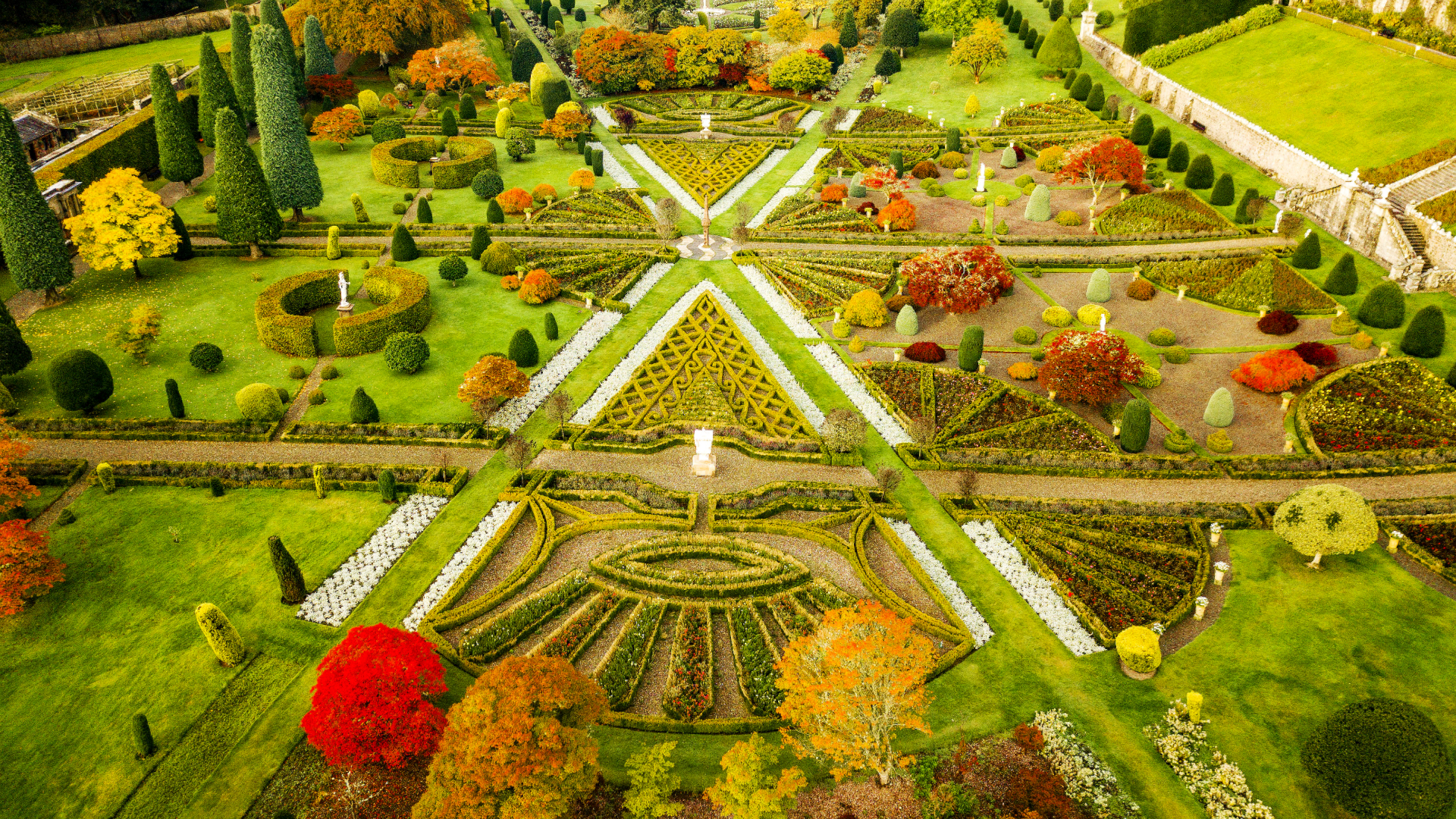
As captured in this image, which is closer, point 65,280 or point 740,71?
point 65,280

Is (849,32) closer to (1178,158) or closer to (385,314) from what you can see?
(1178,158)

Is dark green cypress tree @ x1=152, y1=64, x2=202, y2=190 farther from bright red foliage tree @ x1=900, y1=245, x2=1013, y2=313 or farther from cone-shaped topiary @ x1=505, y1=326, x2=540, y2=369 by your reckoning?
→ bright red foliage tree @ x1=900, y1=245, x2=1013, y2=313

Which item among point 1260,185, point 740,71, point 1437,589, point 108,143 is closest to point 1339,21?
point 1260,185

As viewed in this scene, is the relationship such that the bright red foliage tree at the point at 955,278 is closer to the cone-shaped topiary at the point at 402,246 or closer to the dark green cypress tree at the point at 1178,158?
the dark green cypress tree at the point at 1178,158

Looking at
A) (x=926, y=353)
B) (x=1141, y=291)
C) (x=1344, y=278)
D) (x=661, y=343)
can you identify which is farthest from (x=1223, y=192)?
(x=661, y=343)

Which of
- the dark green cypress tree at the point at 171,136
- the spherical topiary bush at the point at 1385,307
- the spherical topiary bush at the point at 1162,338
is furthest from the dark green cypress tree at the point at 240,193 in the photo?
the spherical topiary bush at the point at 1385,307

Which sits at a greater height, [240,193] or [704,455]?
[240,193]

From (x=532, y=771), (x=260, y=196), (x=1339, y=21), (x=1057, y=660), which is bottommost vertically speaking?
(x=1057, y=660)

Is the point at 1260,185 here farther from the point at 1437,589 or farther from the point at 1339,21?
the point at 1437,589
